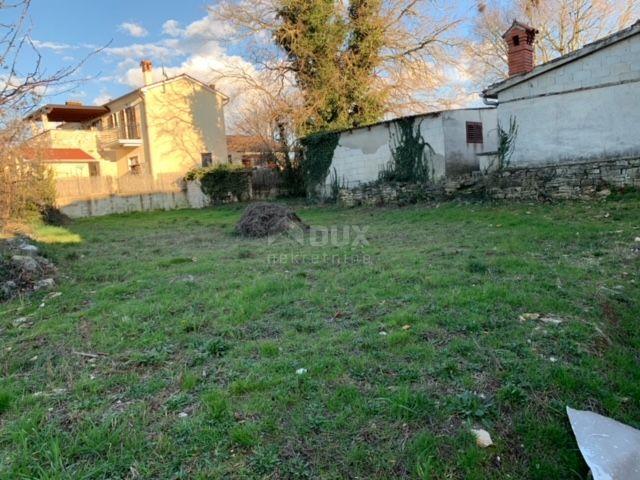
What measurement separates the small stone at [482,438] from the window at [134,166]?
23.1 m

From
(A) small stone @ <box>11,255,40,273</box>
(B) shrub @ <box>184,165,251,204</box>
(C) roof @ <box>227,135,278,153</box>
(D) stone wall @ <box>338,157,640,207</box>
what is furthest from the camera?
(C) roof @ <box>227,135,278,153</box>

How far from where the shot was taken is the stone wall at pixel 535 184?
30.2ft

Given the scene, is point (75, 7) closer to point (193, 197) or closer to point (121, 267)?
point (121, 267)

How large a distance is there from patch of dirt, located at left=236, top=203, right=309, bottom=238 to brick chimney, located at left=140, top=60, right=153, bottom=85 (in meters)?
17.7

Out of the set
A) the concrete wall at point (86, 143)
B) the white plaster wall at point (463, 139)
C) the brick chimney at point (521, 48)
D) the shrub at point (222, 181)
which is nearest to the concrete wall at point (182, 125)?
the shrub at point (222, 181)

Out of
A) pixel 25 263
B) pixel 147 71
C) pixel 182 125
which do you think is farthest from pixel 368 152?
pixel 147 71

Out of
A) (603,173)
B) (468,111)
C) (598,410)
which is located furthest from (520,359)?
(468,111)

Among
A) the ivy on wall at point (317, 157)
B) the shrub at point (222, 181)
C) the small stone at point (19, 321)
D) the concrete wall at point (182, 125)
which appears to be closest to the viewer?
the small stone at point (19, 321)

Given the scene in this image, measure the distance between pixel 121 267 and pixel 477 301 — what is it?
517 cm

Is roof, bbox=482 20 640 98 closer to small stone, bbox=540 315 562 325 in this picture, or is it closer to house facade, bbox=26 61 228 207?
small stone, bbox=540 315 562 325

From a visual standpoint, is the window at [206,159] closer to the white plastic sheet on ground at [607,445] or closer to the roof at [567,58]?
the roof at [567,58]

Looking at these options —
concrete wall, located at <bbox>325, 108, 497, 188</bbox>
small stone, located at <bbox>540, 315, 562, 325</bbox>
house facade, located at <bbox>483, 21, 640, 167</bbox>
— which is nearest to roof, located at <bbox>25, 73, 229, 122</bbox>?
concrete wall, located at <bbox>325, 108, 497, 188</bbox>

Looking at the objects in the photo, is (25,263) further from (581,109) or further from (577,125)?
(581,109)

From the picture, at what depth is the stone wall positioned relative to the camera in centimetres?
921
